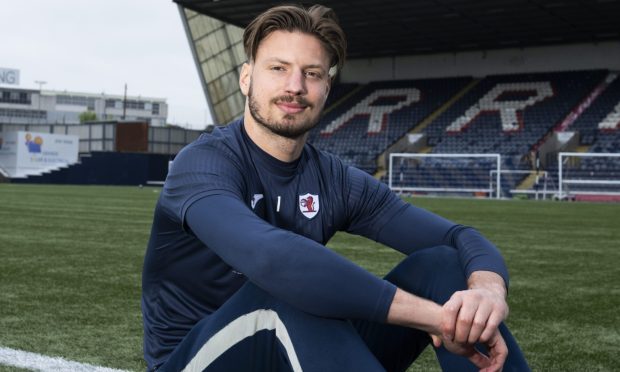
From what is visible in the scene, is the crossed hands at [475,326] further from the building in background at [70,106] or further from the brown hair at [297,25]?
the building in background at [70,106]

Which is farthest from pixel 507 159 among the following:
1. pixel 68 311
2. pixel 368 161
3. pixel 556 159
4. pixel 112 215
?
pixel 68 311

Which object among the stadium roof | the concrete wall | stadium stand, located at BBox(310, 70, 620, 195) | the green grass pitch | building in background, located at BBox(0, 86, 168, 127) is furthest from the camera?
building in background, located at BBox(0, 86, 168, 127)

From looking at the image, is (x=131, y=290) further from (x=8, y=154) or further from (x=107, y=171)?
(x=8, y=154)

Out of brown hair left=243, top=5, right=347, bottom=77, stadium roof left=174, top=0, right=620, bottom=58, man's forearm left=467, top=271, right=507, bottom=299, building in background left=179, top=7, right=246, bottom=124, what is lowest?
man's forearm left=467, top=271, right=507, bottom=299

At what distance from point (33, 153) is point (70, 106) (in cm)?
6951

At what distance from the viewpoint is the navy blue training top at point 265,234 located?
1.82 meters

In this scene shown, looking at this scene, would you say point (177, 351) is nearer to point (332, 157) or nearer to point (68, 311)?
point (332, 157)

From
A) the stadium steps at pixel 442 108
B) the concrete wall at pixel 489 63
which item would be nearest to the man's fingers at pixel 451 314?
A: the stadium steps at pixel 442 108

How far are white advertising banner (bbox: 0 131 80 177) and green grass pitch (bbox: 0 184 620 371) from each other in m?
28.0

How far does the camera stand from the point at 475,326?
6.07 ft

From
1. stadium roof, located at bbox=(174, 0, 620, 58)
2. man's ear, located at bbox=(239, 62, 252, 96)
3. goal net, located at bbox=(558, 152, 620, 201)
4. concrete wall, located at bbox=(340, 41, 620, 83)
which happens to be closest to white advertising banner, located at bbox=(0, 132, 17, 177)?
stadium roof, located at bbox=(174, 0, 620, 58)

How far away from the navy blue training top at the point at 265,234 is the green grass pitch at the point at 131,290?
860 millimetres

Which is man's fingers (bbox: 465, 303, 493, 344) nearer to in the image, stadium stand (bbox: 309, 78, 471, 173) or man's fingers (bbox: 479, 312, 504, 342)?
man's fingers (bbox: 479, 312, 504, 342)

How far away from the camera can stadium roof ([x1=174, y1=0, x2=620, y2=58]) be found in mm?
28172
